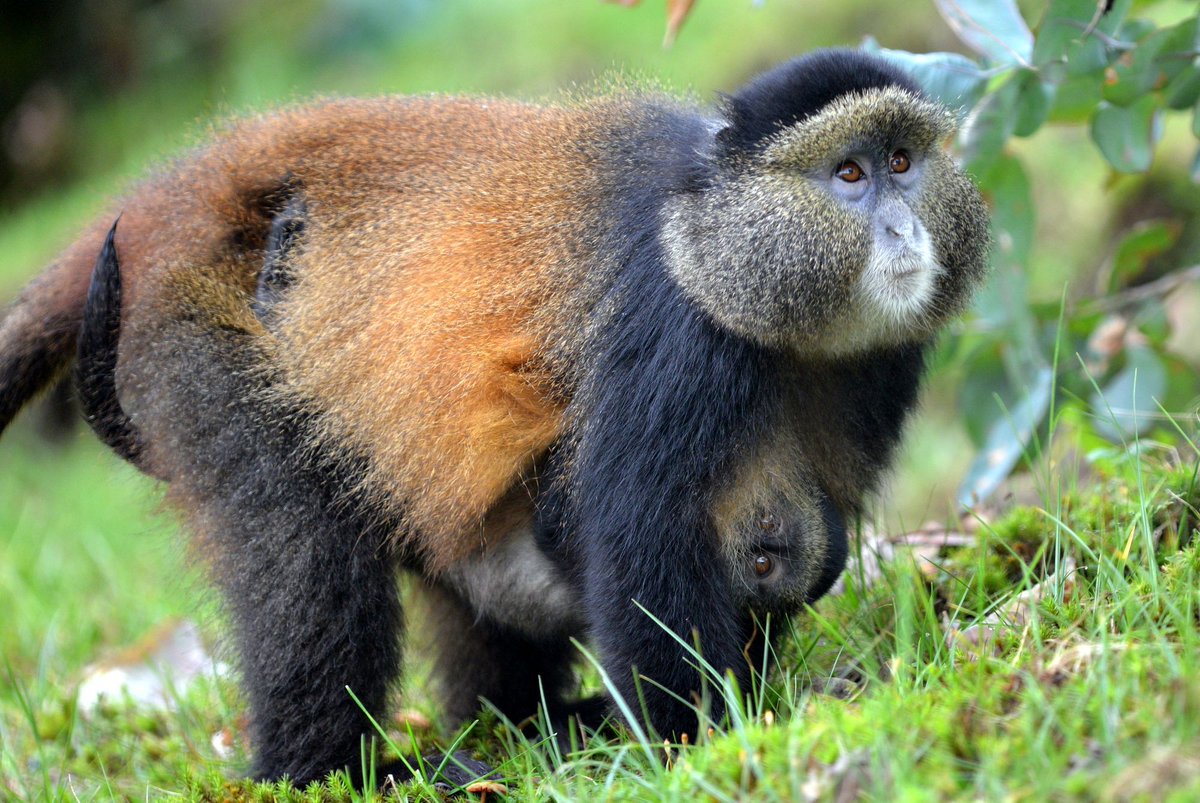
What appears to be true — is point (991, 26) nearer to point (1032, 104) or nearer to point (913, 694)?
point (1032, 104)

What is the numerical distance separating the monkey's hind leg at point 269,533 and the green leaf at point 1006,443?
7.12 feet

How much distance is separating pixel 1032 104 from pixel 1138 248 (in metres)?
1.18

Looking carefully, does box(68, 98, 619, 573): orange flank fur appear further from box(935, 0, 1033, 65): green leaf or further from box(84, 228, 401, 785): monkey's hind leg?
box(935, 0, 1033, 65): green leaf

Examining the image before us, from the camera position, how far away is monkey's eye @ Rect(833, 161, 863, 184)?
127 inches

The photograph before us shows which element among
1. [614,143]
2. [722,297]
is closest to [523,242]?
[614,143]

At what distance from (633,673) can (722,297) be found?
1010mm

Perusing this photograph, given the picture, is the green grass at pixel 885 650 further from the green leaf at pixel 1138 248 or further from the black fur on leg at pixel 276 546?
the green leaf at pixel 1138 248

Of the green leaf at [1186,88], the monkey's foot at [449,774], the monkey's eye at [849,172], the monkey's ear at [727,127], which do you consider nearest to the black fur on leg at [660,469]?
the monkey's ear at [727,127]

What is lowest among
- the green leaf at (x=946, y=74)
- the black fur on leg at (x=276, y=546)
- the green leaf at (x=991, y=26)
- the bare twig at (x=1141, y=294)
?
the black fur on leg at (x=276, y=546)

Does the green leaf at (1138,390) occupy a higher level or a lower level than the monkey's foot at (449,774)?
higher

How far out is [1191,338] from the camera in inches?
281

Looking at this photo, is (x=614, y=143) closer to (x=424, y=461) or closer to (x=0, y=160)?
(x=424, y=461)

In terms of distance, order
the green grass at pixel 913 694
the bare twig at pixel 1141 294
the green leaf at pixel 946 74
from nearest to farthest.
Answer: the green grass at pixel 913 694
the green leaf at pixel 946 74
the bare twig at pixel 1141 294

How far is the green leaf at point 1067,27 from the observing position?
3.81 meters
